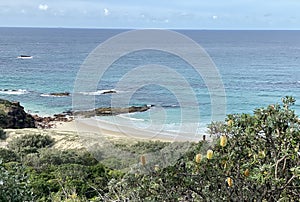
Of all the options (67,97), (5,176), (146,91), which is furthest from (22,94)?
(5,176)

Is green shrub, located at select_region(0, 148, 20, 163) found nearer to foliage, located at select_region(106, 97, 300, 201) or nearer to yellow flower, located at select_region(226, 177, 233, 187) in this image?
foliage, located at select_region(106, 97, 300, 201)

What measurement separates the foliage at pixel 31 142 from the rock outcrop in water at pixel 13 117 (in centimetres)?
658

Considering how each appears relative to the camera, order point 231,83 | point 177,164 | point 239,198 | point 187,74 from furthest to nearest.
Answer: point 187,74, point 231,83, point 177,164, point 239,198

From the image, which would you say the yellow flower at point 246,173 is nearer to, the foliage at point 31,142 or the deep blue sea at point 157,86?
the foliage at point 31,142

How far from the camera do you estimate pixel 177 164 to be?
329cm

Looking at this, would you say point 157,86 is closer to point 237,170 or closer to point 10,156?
point 10,156

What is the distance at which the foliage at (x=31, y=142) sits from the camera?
15.4 m

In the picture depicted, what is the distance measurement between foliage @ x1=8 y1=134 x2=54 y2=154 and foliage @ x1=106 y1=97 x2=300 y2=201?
12343 mm

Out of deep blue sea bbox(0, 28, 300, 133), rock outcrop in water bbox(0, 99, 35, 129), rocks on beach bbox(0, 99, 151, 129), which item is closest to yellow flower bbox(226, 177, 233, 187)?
deep blue sea bbox(0, 28, 300, 133)

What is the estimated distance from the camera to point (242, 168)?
3.03 meters

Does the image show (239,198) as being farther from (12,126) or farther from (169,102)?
(169,102)

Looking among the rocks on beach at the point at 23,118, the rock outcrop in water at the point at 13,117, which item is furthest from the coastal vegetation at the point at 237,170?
the rock outcrop in water at the point at 13,117

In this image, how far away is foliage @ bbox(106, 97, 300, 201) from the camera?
294cm

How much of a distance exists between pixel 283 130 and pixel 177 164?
2.60 ft
